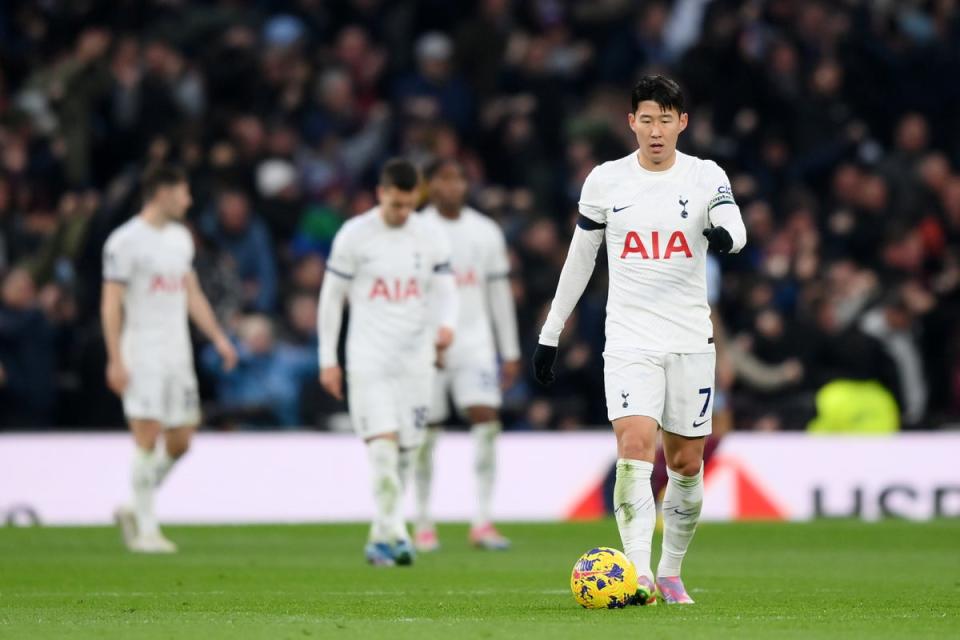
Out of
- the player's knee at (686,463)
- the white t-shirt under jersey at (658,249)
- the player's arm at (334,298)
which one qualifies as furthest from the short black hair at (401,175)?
the player's knee at (686,463)

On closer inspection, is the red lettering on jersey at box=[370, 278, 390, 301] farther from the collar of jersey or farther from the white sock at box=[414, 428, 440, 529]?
the collar of jersey

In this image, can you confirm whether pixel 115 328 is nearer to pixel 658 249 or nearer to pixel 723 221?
pixel 658 249

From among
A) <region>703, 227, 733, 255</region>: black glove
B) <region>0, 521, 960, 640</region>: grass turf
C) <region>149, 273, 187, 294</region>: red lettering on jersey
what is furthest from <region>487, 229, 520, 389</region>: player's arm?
<region>703, 227, 733, 255</region>: black glove

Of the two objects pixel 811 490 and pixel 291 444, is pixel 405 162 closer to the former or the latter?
pixel 291 444

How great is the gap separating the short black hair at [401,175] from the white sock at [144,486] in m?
3.20

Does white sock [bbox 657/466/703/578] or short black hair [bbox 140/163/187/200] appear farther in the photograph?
short black hair [bbox 140/163/187/200]

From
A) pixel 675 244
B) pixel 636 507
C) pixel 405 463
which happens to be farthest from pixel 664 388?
pixel 405 463

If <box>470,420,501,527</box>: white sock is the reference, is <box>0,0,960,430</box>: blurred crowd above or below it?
above

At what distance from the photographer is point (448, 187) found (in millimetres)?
14672

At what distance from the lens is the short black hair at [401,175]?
1240 cm

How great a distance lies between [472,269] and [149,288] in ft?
8.15

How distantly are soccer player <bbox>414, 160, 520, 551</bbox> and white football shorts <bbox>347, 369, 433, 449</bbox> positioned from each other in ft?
5.76

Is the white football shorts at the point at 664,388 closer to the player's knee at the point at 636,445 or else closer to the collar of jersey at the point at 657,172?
the player's knee at the point at 636,445

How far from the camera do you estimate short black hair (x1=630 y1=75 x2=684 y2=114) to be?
29.3ft
